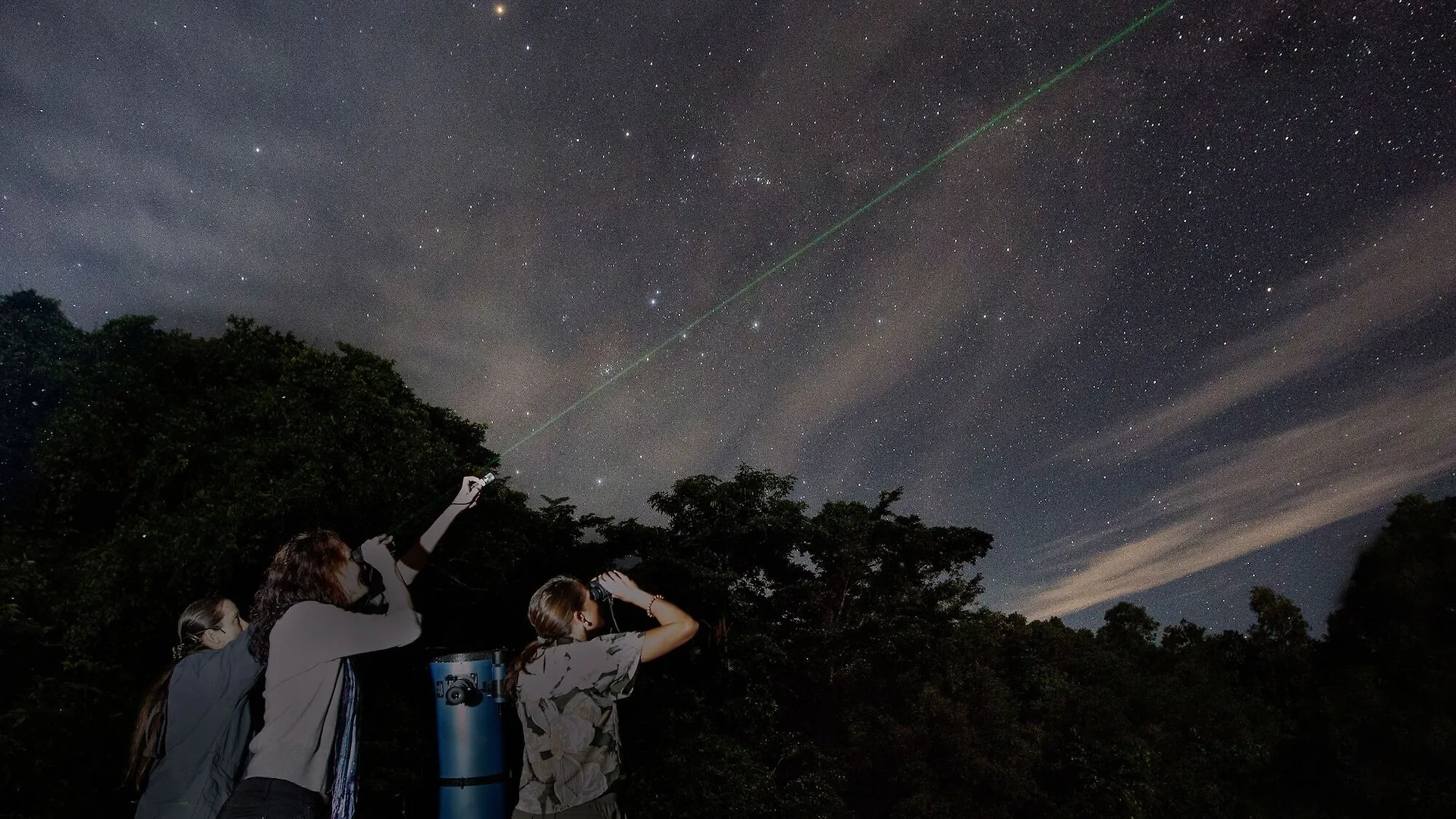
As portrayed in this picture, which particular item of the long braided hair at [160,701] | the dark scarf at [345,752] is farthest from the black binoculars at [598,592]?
the long braided hair at [160,701]

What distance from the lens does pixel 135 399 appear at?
11297mm

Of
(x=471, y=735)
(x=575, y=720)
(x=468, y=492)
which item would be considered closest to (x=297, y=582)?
(x=468, y=492)

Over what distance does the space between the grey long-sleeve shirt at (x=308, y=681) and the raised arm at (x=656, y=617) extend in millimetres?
805

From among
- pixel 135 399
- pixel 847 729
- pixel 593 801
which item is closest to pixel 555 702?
pixel 593 801

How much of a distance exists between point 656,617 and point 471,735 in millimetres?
882

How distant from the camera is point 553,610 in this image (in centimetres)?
304

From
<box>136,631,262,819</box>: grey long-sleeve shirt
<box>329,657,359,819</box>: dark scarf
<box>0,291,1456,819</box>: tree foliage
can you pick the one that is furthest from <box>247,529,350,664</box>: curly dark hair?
<box>0,291,1456,819</box>: tree foliage

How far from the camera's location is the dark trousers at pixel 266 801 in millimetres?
2404

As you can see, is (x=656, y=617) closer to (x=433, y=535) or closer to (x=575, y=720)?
(x=575, y=720)

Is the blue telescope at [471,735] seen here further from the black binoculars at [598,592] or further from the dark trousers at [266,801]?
the dark trousers at [266,801]

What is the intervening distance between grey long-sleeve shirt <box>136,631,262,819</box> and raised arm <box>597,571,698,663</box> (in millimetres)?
1298

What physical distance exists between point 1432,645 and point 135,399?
4416 cm

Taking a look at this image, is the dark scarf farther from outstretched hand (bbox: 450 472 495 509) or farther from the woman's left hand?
the woman's left hand

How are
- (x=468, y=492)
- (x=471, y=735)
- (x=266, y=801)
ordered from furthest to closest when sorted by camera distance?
(x=468, y=492) → (x=471, y=735) → (x=266, y=801)
